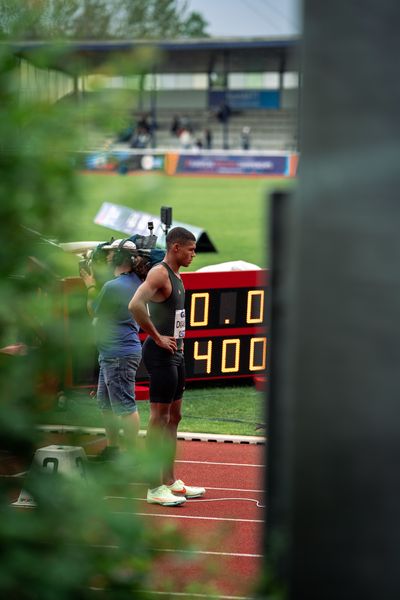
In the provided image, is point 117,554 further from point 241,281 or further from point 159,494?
point 241,281

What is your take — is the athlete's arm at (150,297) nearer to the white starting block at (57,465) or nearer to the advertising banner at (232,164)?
the white starting block at (57,465)

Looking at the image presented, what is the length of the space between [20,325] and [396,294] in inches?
31.4

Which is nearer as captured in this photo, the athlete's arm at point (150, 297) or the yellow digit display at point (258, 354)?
the athlete's arm at point (150, 297)

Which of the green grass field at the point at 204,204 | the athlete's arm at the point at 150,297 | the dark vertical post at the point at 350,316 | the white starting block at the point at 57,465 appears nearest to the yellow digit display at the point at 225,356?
the green grass field at the point at 204,204

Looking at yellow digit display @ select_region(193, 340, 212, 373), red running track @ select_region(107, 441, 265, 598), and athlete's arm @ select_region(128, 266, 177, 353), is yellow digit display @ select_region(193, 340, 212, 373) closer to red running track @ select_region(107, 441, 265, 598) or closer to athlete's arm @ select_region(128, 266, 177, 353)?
red running track @ select_region(107, 441, 265, 598)

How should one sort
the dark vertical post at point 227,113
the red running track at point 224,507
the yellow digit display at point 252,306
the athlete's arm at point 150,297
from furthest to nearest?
1. the dark vertical post at point 227,113
2. the yellow digit display at point 252,306
3. the athlete's arm at point 150,297
4. the red running track at point 224,507

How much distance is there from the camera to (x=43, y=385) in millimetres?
2443

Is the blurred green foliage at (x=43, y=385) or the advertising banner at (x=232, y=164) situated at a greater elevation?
the blurred green foliage at (x=43, y=385)

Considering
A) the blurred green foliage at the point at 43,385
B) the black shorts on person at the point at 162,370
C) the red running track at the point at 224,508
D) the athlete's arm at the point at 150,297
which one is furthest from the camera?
the black shorts on person at the point at 162,370

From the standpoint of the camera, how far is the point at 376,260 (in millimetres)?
2166

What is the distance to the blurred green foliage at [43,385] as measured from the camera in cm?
229

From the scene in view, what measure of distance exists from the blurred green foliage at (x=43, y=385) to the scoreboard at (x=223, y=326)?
30.3 ft

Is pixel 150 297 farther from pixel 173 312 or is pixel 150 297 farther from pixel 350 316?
pixel 350 316

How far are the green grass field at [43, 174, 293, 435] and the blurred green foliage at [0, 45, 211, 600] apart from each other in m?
0.07
